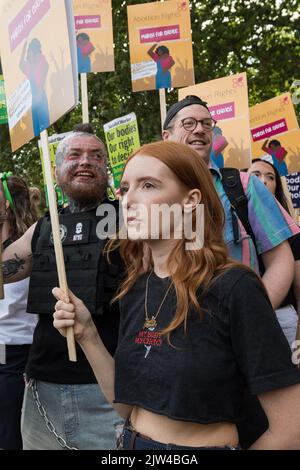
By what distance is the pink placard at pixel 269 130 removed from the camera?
229 inches

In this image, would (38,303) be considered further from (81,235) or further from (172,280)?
(172,280)

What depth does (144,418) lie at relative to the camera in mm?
1617

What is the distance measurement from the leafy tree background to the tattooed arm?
308 inches

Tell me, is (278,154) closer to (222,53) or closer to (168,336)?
(168,336)

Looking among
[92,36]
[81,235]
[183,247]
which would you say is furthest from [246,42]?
[183,247]

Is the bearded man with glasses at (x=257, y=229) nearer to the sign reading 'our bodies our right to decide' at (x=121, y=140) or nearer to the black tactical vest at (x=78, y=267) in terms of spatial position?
the black tactical vest at (x=78, y=267)

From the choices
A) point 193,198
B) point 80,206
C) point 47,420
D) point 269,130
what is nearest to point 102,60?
point 269,130

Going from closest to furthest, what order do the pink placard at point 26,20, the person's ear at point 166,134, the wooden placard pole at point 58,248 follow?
the wooden placard pole at point 58,248 → the pink placard at point 26,20 → the person's ear at point 166,134

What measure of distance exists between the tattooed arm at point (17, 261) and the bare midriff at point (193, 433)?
1230mm

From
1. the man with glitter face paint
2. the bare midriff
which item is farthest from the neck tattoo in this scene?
the bare midriff

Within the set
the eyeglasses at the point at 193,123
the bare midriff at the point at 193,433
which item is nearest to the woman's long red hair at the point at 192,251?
the bare midriff at the point at 193,433

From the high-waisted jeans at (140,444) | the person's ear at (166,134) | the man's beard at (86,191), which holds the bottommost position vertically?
the high-waisted jeans at (140,444)
